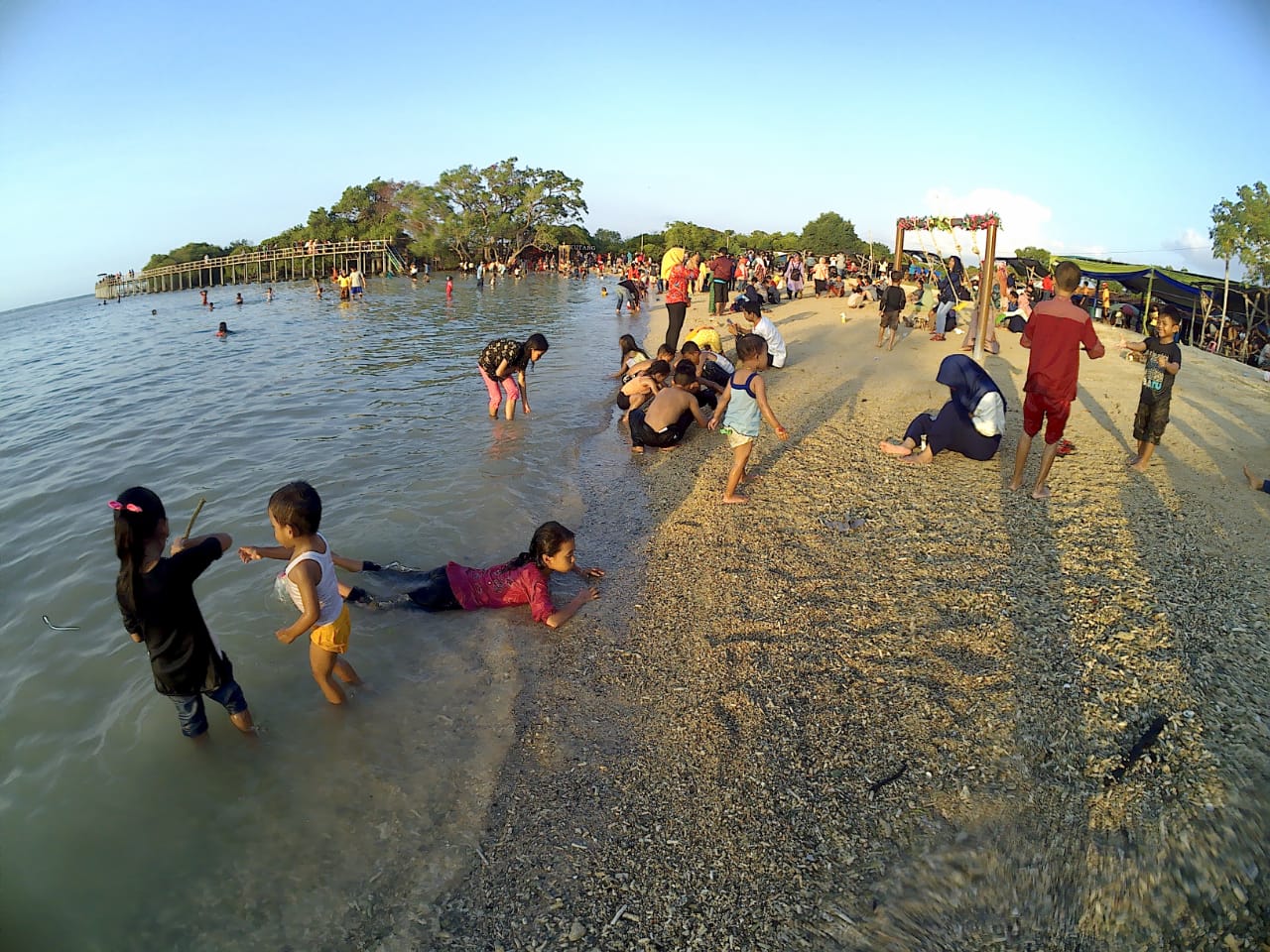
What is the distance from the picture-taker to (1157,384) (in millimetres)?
6340

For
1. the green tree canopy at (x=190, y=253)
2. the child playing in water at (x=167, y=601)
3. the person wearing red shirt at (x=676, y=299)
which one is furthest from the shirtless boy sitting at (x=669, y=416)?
the green tree canopy at (x=190, y=253)

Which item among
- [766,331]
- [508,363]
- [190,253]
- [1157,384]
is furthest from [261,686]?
[190,253]

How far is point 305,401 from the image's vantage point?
12203 mm

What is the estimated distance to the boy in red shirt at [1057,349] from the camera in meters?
5.50

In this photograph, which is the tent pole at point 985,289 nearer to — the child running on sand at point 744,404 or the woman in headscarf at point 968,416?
the woman in headscarf at point 968,416

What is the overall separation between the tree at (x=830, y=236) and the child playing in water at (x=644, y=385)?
52194mm

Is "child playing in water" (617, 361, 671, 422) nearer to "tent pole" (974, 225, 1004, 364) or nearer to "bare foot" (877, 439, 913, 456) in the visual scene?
"bare foot" (877, 439, 913, 456)

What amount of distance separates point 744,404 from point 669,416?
2.14m

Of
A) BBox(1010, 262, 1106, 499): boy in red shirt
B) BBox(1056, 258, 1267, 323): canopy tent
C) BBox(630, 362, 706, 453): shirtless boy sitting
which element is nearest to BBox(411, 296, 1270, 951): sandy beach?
BBox(1010, 262, 1106, 499): boy in red shirt

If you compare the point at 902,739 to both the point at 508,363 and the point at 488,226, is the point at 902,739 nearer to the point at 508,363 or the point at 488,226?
the point at 508,363

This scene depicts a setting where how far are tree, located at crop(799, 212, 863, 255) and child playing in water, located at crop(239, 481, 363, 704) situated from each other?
5843cm

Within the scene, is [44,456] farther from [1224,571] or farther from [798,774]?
[1224,571]

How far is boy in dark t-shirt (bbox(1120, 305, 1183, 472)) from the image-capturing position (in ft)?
20.4

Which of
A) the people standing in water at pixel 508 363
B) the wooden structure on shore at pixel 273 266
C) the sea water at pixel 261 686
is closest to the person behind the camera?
the sea water at pixel 261 686
